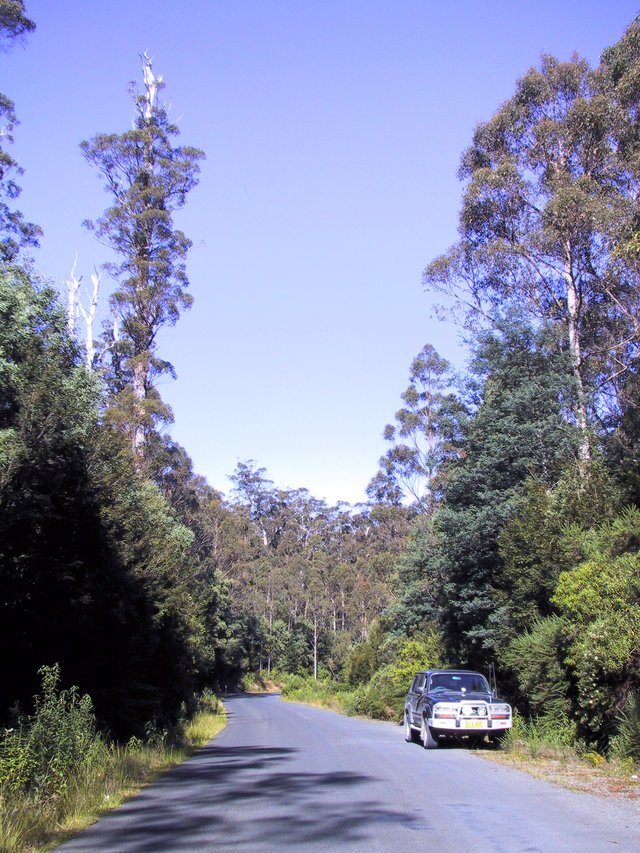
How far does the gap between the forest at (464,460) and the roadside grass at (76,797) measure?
4.98ft

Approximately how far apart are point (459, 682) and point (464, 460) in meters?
7.87

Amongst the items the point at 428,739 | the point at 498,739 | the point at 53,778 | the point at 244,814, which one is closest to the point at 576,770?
the point at 498,739

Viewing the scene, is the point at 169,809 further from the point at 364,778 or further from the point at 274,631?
the point at 274,631

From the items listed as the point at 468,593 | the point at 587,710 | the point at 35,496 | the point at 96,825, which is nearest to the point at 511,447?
the point at 468,593

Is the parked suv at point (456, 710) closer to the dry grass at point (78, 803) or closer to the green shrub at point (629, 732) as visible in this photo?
the green shrub at point (629, 732)

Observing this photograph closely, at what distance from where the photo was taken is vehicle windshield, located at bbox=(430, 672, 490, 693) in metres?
17.0

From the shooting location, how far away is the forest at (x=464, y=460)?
12383mm

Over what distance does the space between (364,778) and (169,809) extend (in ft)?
11.6

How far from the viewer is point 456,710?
15828 mm

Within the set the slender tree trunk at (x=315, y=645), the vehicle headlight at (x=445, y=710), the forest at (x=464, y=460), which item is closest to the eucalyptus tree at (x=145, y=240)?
the forest at (x=464, y=460)

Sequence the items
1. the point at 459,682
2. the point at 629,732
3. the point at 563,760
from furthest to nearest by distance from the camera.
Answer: the point at 459,682 < the point at 563,760 < the point at 629,732

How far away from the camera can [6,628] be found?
39.8ft

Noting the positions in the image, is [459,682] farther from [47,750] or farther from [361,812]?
[47,750]

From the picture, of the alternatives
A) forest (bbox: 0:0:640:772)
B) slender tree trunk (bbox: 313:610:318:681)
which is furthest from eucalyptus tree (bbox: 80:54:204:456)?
slender tree trunk (bbox: 313:610:318:681)
